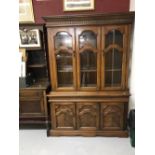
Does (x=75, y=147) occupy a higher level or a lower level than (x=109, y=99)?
lower

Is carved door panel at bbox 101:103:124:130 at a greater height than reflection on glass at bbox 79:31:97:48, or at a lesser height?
lesser

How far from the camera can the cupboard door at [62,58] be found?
267 centimetres

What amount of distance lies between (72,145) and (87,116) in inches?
19.2

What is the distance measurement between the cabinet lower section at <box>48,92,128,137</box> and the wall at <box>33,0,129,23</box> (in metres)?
1.43

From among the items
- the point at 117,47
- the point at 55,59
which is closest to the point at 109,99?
the point at 117,47

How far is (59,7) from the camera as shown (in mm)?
2959

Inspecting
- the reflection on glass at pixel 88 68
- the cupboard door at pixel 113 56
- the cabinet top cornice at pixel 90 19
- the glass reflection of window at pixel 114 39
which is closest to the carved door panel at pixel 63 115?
the reflection on glass at pixel 88 68

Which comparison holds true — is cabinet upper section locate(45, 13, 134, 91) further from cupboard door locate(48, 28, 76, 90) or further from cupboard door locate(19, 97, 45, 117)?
cupboard door locate(19, 97, 45, 117)

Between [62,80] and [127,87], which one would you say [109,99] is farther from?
[62,80]

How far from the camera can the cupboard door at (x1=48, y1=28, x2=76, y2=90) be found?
8.76ft

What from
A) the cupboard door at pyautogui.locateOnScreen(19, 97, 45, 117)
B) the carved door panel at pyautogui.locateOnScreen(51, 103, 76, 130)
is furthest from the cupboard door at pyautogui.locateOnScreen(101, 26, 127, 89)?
the cupboard door at pyautogui.locateOnScreen(19, 97, 45, 117)

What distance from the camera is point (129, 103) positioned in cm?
291
